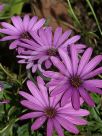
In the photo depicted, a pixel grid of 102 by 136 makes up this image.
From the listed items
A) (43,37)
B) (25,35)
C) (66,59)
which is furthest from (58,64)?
(25,35)

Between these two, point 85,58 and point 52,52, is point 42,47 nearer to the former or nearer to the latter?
point 52,52

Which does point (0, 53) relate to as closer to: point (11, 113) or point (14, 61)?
point (14, 61)

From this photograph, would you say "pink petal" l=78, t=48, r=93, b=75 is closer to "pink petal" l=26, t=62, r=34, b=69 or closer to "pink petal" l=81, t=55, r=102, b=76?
"pink petal" l=81, t=55, r=102, b=76

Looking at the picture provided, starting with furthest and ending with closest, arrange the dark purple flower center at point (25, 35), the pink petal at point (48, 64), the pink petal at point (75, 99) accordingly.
A: the dark purple flower center at point (25, 35) < the pink petal at point (48, 64) < the pink petal at point (75, 99)

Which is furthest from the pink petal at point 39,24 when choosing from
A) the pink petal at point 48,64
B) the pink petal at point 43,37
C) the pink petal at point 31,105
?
the pink petal at point 31,105

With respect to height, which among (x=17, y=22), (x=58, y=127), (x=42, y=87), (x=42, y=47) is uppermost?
(x=17, y=22)

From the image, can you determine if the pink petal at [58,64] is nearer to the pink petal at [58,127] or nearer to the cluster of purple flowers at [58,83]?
the cluster of purple flowers at [58,83]

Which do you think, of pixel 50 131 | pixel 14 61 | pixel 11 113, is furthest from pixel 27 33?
pixel 14 61
